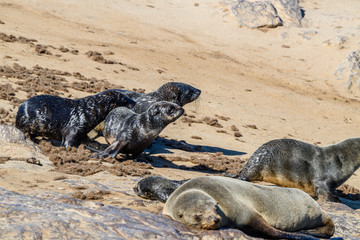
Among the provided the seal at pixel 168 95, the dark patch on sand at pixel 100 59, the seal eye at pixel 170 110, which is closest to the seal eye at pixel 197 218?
the seal eye at pixel 170 110

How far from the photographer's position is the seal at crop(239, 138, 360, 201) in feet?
27.2

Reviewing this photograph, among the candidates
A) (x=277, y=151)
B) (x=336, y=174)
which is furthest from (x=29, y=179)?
(x=336, y=174)

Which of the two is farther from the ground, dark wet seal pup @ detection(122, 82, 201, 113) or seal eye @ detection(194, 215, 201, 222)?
seal eye @ detection(194, 215, 201, 222)

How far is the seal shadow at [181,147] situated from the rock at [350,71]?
37.1ft

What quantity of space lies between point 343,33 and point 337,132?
9799 millimetres

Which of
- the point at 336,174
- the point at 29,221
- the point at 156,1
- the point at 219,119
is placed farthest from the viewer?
the point at 156,1

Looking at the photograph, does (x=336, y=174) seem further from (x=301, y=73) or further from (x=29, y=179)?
(x=301, y=73)

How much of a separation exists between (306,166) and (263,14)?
1847 centimetres

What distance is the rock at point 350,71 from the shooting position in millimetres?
21328

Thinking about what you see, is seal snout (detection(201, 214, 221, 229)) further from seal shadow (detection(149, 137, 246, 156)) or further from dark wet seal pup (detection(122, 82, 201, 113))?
dark wet seal pup (detection(122, 82, 201, 113))

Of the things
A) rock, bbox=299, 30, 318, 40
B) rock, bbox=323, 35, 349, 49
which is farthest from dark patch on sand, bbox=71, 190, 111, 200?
rock, bbox=299, 30, 318, 40

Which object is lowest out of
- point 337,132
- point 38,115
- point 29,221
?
point 337,132

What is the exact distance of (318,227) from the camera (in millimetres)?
5727

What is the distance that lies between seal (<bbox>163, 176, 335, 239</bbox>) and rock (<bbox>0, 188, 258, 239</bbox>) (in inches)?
6.0
